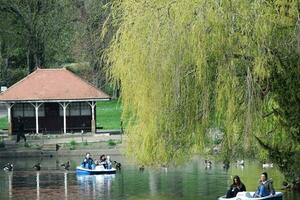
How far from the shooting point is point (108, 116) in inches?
2771

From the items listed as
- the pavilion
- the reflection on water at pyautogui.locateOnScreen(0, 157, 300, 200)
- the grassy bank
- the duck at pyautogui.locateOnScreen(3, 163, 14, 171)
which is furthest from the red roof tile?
the duck at pyautogui.locateOnScreen(3, 163, 14, 171)

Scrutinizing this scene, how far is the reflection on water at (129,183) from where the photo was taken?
115ft

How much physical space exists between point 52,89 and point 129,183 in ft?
67.6

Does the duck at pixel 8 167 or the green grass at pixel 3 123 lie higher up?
the green grass at pixel 3 123

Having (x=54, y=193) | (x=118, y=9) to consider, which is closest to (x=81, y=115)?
(x=54, y=193)

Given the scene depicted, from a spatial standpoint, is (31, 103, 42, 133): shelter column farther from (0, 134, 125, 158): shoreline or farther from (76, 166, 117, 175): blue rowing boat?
(76, 166, 117, 175): blue rowing boat

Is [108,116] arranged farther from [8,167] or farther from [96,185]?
[96,185]

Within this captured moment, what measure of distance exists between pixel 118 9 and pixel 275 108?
5.64 m

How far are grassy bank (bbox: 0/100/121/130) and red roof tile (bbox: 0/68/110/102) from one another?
4.86m

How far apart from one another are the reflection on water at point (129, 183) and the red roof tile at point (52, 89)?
→ 9259 mm

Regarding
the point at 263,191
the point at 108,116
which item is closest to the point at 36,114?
the point at 108,116

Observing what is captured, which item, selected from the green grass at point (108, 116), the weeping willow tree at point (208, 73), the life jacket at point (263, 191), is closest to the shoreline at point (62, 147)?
the green grass at point (108, 116)

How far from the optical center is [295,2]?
2191 centimetres

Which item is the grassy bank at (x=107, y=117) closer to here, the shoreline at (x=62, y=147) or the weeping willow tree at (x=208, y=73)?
the shoreline at (x=62, y=147)
